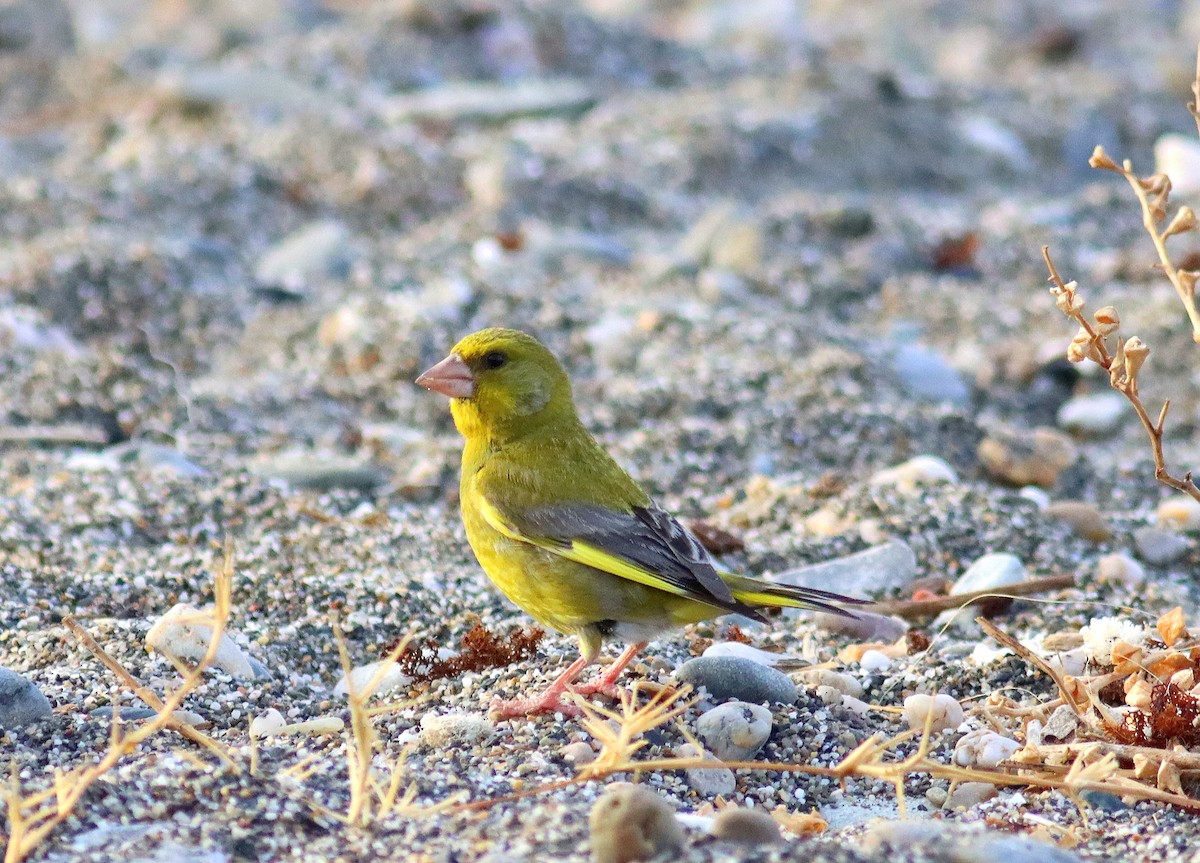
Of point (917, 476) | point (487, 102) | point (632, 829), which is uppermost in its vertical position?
point (487, 102)

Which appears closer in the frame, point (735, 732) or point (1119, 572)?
point (735, 732)

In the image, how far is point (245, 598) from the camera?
423cm

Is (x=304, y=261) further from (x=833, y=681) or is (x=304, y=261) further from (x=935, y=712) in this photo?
(x=935, y=712)

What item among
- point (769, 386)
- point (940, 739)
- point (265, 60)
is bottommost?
point (940, 739)

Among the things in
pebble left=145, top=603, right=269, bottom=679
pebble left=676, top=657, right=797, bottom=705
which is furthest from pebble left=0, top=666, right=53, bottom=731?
pebble left=676, top=657, right=797, bottom=705

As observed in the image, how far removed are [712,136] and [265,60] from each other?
10.6 ft

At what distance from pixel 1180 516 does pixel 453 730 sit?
289 centimetres

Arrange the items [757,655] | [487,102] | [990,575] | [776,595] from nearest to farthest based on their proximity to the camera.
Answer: [776,595]
[757,655]
[990,575]
[487,102]

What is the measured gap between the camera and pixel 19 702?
3.26 metres

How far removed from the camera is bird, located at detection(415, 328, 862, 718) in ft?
11.7

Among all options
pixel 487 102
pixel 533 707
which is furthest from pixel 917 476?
pixel 487 102

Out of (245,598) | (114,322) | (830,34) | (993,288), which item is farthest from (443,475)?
(830,34)

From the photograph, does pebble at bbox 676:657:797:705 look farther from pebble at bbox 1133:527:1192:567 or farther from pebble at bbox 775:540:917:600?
pebble at bbox 1133:527:1192:567

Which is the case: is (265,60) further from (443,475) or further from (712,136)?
(443,475)
